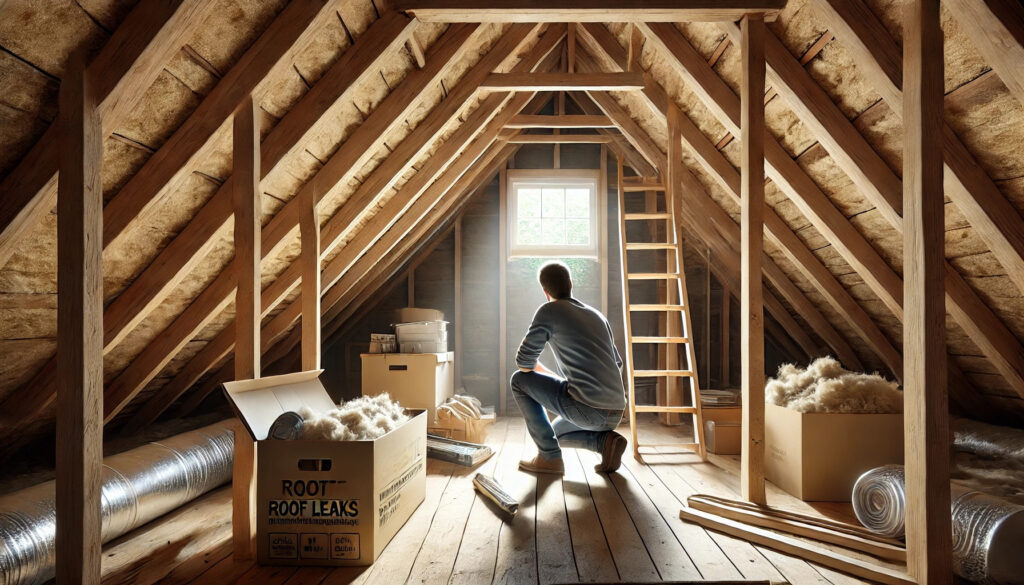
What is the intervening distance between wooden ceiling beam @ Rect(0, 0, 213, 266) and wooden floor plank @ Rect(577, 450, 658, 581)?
6.94ft

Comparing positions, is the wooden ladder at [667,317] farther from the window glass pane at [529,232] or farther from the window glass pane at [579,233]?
the window glass pane at [529,232]

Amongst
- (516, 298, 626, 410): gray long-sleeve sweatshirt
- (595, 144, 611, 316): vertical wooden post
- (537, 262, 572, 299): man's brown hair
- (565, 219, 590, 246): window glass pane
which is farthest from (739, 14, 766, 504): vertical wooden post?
(565, 219, 590, 246): window glass pane

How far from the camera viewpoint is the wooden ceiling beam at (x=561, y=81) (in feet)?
11.8

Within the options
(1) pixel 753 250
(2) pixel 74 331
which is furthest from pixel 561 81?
(2) pixel 74 331

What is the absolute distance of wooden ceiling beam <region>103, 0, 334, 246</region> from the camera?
206cm

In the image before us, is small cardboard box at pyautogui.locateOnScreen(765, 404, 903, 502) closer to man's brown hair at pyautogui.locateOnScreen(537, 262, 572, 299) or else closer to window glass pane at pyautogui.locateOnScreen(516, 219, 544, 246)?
man's brown hair at pyautogui.locateOnScreen(537, 262, 572, 299)

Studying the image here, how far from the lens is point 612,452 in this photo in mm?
3195

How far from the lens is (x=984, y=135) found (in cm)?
216

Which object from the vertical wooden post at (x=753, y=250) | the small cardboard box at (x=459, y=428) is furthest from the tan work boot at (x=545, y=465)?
the vertical wooden post at (x=753, y=250)

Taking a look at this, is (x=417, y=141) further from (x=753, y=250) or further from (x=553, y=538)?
(x=553, y=538)

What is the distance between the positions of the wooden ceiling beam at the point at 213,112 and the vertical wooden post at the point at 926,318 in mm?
2016

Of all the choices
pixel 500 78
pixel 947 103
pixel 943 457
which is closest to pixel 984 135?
pixel 947 103

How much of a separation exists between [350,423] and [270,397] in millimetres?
348

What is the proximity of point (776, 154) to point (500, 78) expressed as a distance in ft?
5.51
